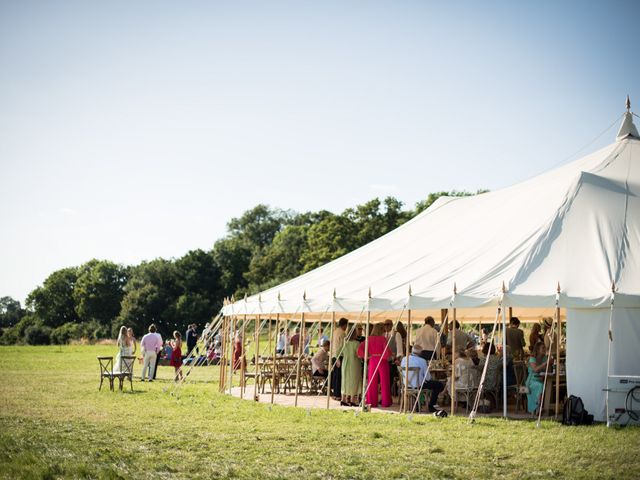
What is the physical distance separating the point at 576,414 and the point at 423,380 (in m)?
2.62

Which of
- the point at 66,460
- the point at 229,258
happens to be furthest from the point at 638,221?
the point at 229,258

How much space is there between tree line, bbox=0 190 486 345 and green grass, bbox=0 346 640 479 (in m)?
37.9

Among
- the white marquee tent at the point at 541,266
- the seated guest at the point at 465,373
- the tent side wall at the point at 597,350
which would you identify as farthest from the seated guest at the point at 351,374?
the tent side wall at the point at 597,350

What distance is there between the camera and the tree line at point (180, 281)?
51.5 m

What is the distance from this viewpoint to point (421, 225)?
17.5m

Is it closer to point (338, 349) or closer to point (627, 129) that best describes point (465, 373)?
point (338, 349)

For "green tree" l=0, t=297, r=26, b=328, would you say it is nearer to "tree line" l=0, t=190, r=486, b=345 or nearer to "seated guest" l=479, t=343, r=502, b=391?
"tree line" l=0, t=190, r=486, b=345

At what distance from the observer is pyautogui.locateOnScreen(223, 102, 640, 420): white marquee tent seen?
11289 mm

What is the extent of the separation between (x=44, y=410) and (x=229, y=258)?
55633mm

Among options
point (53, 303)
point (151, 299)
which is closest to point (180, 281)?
point (151, 299)

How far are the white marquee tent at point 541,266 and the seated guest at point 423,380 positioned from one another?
1.03 metres

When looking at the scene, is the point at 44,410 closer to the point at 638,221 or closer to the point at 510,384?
the point at 510,384

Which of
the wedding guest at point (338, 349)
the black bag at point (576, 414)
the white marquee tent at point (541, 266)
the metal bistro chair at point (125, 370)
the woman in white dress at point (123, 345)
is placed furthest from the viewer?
the woman in white dress at point (123, 345)

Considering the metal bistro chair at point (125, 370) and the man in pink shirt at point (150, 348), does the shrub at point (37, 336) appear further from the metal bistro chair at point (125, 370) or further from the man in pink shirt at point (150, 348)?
the metal bistro chair at point (125, 370)
